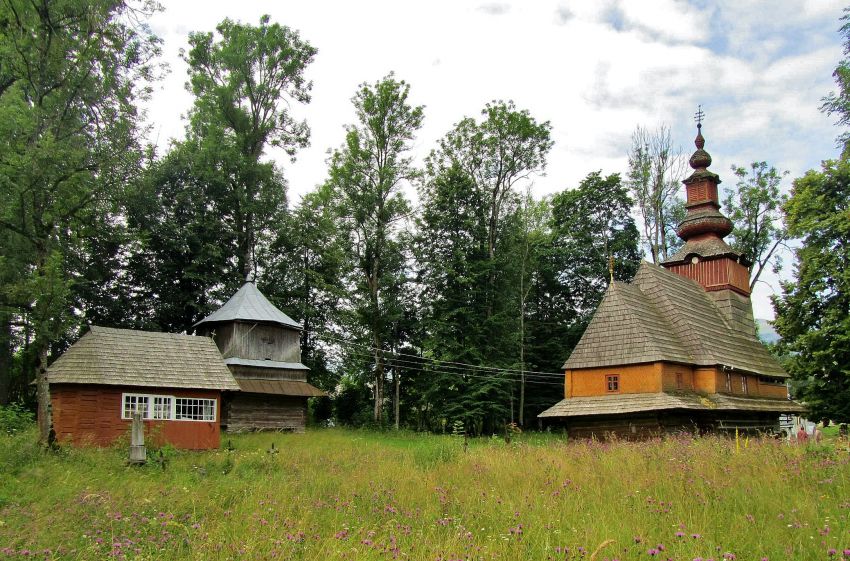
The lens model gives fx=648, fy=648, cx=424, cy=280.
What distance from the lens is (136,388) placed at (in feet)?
71.1

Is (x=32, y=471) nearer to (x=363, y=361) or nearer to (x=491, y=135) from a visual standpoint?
(x=363, y=361)

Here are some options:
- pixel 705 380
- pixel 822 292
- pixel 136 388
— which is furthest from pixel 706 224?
pixel 136 388

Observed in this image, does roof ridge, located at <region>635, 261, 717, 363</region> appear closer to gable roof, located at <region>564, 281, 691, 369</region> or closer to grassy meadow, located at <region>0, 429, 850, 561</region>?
gable roof, located at <region>564, 281, 691, 369</region>

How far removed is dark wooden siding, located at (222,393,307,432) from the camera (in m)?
29.8

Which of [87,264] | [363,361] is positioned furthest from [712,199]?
[87,264]

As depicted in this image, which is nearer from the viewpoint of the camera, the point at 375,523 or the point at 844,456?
the point at 375,523

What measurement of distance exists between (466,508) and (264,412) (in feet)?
77.4

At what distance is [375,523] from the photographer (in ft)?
27.9

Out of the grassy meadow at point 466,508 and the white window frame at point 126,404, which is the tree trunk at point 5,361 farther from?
the grassy meadow at point 466,508

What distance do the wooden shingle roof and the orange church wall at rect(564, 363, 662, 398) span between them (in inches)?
10.7

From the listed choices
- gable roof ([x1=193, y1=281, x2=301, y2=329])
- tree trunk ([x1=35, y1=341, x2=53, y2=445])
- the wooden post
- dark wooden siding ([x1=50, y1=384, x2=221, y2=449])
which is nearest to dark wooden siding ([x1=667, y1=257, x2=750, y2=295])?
gable roof ([x1=193, y1=281, x2=301, y2=329])

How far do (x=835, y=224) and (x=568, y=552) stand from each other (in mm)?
24041

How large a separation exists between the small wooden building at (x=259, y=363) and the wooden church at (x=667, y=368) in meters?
13.5

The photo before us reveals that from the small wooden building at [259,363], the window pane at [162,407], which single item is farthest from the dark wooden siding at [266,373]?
the window pane at [162,407]
